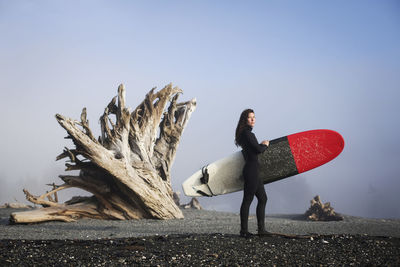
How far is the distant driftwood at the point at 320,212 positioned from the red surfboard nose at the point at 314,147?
623cm

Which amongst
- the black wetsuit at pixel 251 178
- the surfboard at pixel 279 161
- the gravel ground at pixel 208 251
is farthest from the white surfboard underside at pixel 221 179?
the gravel ground at pixel 208 251

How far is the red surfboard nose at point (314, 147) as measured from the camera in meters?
7.53

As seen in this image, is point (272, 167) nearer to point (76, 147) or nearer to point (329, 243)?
point (329, 243)

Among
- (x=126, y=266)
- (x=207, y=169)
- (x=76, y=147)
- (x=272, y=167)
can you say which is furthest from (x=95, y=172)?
(x=126, y=266)

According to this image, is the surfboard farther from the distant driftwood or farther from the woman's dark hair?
the distant driftwood

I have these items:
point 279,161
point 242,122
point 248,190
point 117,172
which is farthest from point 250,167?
point 117,172

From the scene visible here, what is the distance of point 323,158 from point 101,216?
22.1ft

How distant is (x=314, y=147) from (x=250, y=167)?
2091 mm

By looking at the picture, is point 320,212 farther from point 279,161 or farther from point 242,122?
point 242,122

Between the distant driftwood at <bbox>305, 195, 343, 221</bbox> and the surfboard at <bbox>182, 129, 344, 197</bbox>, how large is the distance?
246 inches

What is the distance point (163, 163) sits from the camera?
1215 centimetres

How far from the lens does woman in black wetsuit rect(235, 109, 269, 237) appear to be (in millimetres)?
6156

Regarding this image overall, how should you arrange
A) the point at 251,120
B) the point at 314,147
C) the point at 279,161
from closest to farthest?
1. the point at 251,120
2. the point at 279,161
3. the point at 314,147

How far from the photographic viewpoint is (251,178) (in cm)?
615
